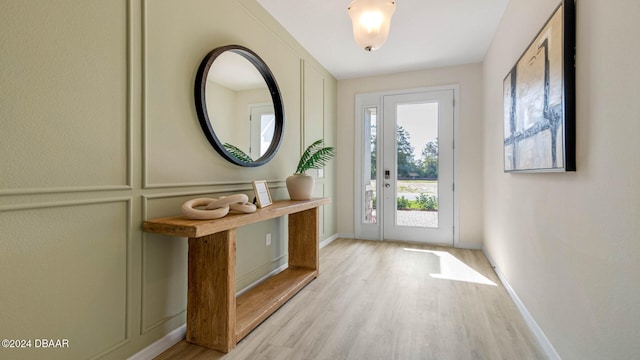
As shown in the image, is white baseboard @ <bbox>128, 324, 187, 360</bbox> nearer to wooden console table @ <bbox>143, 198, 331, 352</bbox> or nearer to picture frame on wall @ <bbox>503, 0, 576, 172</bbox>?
wooden console table @ <bbox>143, 198, 331, 352</bbox>

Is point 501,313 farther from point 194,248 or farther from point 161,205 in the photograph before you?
point 161,205

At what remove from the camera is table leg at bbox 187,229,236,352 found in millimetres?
1620

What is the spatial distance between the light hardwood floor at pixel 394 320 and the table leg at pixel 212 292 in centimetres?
8

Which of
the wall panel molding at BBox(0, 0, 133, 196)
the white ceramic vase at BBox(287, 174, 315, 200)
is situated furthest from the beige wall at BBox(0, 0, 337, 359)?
the white ceramic vase at BBox(287, 174, 315, 200)

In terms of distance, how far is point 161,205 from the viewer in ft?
5.32

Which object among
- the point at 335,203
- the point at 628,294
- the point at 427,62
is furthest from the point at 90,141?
the point at 427,62

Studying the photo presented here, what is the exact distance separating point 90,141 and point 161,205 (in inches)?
18.9

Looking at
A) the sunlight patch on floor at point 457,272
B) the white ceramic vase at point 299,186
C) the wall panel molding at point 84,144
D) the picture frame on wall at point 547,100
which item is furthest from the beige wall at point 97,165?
the sunlight patch on floor at point 457,272

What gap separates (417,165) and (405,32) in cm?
179

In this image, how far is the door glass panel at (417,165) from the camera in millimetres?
4020

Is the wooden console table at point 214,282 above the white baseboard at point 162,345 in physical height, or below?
above

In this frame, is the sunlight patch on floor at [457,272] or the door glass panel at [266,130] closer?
the door glass panel at [266,130]

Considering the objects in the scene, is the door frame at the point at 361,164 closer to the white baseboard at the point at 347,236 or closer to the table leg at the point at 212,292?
the white baseboard at the point at 347,236

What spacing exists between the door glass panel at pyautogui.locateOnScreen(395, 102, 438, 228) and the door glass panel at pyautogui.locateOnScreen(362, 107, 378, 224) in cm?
34
